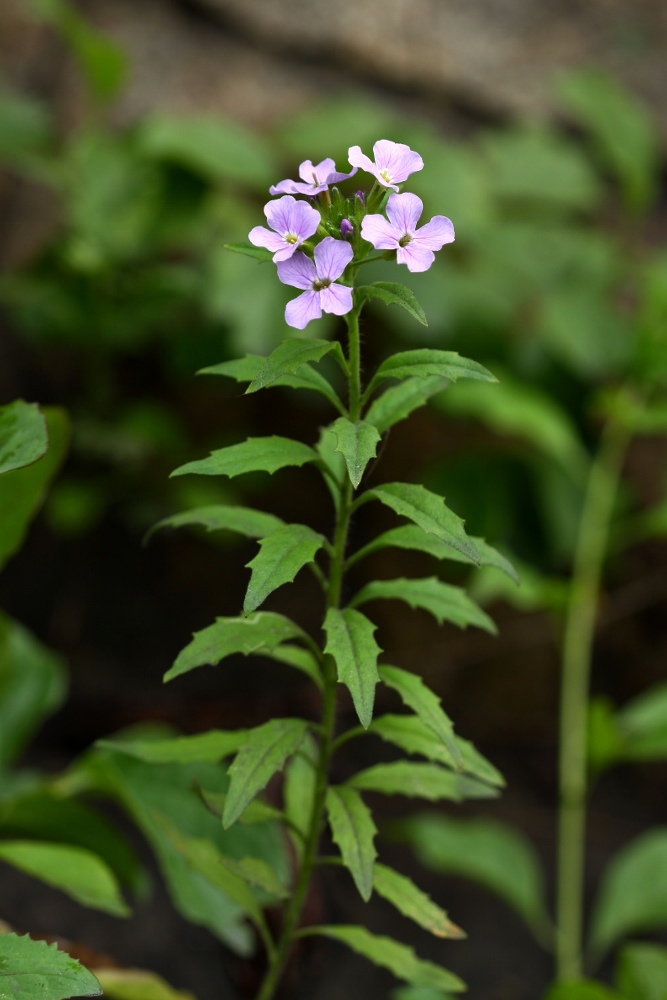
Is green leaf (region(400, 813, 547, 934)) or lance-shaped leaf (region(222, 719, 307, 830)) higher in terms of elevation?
green leaf (region(400, 813, 547, 934))

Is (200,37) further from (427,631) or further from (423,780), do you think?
(423,780)

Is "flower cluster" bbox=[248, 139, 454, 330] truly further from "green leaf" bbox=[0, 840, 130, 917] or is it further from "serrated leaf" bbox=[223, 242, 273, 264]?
"green leaf" bbox=[0, 840, 130, 917]

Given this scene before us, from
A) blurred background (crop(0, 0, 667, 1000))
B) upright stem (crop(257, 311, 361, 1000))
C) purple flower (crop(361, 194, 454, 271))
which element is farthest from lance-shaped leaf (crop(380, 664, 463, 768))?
blurred background (crop(0, 0, 667, 1000))

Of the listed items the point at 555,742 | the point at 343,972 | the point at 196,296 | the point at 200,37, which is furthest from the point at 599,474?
the point at 200,37

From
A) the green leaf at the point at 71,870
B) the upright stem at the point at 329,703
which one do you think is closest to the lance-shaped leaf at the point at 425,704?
the upright stem at the point at 329,703

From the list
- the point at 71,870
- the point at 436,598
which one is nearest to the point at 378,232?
the point at 436,598

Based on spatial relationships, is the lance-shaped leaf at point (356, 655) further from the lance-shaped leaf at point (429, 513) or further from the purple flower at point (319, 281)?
the purple flower at point (319, 281)
